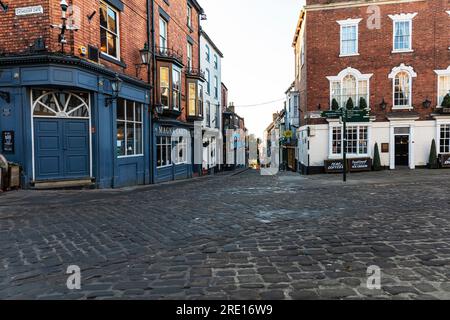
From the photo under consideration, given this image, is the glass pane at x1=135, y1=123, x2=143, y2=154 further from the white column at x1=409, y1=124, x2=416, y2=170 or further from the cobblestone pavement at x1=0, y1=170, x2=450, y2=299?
the white column at x1=409, y1=124, x2=416, y2=170

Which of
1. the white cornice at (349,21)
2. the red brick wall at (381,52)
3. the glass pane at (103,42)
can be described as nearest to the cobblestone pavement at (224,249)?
→ the glass pane at (103,42)

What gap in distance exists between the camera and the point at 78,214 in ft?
24.8

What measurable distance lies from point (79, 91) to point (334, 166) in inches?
611

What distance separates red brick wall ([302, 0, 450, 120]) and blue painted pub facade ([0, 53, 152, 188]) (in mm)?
13297

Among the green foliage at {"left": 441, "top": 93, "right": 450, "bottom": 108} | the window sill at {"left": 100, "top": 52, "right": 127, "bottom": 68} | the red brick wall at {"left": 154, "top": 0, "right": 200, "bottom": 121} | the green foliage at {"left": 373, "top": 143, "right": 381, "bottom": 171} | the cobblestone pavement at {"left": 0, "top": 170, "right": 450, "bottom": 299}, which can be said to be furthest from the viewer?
the green foliage at {"left": 373, "top": 143, "right": 381, "bottom": 171}

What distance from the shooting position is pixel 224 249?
493cm

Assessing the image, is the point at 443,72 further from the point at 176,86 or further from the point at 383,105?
the point at 176,86

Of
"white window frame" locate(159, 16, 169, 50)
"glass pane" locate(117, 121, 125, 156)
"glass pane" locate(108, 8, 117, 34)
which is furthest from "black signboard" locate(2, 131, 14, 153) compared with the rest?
"white window frame" locate(159, 16, 169, 50)

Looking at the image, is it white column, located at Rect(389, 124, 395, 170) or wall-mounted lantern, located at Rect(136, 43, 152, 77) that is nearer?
wall-mounted lantern, located at Rect(136, 43, 152, 77)

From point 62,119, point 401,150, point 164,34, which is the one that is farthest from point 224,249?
point 401,150

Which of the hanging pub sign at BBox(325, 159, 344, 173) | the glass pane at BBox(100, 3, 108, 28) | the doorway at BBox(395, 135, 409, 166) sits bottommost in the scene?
the hanging pub sign at BBox(325, 159, 344, 173)

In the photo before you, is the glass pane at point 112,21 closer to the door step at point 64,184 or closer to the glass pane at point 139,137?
the glass pane at point 139,137

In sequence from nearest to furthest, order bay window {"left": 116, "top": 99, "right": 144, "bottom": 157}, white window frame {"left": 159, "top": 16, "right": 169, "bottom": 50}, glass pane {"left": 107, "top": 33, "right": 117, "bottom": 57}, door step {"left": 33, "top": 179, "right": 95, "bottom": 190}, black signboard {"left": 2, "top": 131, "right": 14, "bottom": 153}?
black signboard {"left": 2, "top": 131, "right": 14, "bottom": 153}
door step {"left": 33, "top": 179, "right": 95, "bottom": 190}
glass pane {"left": 107, "top": 33, "right": 117, "bottom": 57}
bay window {"left": 116, "top": 99, "right": 144, "bottom": 157}
white window frame {"left": 159, "top": 16, "right": 169, "bottom": 50}

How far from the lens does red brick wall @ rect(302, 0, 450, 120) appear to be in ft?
66.6
